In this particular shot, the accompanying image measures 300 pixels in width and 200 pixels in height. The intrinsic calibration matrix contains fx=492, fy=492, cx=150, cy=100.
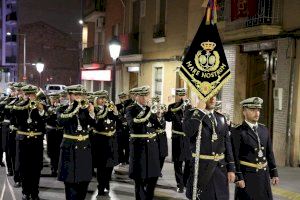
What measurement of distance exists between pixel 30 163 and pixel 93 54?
79.8 feet

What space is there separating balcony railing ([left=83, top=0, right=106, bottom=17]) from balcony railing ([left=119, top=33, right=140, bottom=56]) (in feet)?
19.9

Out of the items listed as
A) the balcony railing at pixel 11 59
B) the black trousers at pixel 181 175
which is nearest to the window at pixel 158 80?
the black trousers at pixel 181 175

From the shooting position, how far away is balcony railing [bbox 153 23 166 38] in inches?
838

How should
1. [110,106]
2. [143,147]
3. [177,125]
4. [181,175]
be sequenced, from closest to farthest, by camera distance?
[143,147], [110,106], [181,175], [177,125]

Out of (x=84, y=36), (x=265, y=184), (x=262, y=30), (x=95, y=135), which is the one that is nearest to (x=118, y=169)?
(x=95, y=135)

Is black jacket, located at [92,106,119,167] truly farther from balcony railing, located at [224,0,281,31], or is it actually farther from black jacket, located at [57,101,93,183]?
balcony railing, located at [224,0,281,31]

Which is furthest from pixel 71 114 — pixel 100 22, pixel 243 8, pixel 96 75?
pixel 100 22

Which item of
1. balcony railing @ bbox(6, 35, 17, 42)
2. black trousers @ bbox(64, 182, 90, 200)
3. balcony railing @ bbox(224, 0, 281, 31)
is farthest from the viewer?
balcony railing @ bbox(6, 35, 17, 42)

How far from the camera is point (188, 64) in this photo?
6.80 metres

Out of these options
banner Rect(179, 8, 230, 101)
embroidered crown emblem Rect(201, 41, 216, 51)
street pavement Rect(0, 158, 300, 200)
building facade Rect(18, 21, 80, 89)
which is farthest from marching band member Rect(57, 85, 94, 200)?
building facade Rect(18, 21, 80, 89)

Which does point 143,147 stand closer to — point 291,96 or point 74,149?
point 74,149

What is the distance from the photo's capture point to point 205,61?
265 inches

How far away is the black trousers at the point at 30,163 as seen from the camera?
922 centimetres

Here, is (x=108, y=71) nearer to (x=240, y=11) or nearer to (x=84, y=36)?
(x=84, y=36)
